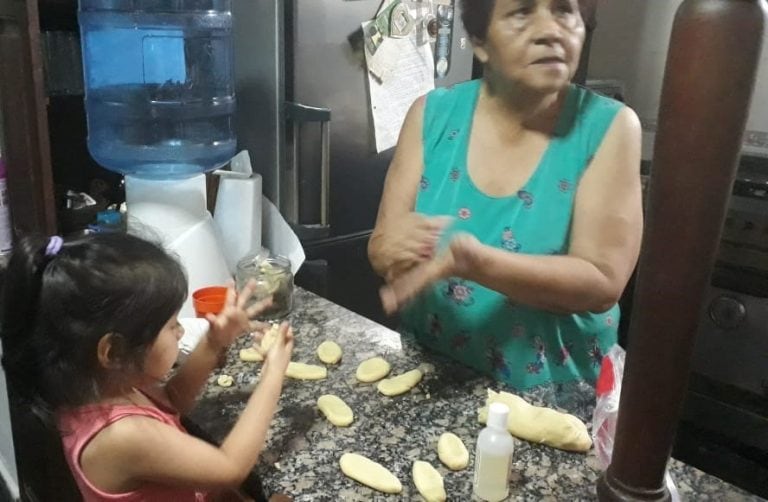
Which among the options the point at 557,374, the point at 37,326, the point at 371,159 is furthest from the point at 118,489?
the point at 371,159

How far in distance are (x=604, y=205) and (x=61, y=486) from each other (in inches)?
49.7

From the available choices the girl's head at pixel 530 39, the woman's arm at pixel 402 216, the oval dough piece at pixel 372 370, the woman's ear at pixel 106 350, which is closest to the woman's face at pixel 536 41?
the girl's head at pixel 530 39

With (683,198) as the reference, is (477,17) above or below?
above

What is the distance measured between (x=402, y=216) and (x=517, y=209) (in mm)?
169

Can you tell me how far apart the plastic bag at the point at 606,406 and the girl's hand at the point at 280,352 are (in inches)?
15.7

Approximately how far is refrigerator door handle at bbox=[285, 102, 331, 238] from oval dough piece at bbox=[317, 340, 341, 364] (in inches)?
18.6

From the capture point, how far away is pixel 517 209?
883mm

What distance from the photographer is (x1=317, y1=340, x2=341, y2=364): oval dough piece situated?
1039mm

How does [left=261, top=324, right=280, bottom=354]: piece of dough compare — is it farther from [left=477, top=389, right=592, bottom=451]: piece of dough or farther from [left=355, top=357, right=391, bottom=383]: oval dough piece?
[left=477, top=389, right=592, bottom=451]: piece of dough

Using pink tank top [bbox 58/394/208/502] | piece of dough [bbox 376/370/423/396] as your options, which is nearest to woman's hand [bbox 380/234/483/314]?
piece of dough [bbox 376/370/423/396]

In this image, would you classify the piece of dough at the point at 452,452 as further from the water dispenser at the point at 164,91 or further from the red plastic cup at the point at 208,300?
the water dispenser at the point at 164,91

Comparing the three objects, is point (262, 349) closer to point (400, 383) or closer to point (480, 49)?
point (400, 383)

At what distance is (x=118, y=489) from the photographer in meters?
0.76

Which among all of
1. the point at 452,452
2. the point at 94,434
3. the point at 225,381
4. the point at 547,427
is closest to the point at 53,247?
the point at 94,434
